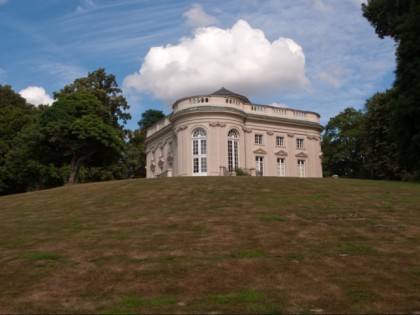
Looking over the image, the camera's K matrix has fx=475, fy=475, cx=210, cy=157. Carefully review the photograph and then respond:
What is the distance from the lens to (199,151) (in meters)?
43.8

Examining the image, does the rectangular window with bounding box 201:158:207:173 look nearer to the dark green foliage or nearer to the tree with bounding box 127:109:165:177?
the tree with bounding box 127:109:165:177

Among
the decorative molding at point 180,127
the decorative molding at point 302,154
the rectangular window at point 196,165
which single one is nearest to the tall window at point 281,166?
the decorative molding at point 302,154

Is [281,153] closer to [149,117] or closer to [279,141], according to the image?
[279,141]

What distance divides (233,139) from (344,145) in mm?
27266

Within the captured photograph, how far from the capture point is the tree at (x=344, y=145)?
65688 millimetres

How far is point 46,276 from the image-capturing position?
1023 cm

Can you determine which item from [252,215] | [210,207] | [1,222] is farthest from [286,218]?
[1,222]

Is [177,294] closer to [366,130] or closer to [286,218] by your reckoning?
[286,218]

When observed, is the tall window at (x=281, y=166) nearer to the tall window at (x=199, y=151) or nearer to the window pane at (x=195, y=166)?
the tall window at (x=199, y=151)

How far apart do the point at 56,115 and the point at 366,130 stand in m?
32.2

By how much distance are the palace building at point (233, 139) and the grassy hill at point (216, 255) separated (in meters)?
22.2

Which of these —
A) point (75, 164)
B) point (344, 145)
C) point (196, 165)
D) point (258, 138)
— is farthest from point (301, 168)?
point (75, 164)

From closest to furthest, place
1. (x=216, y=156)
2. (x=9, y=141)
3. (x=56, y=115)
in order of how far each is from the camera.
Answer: (x=56, y=115), (x=216, y=156), (x=9, y=141)

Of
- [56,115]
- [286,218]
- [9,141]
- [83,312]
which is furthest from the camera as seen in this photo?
[9,141]
